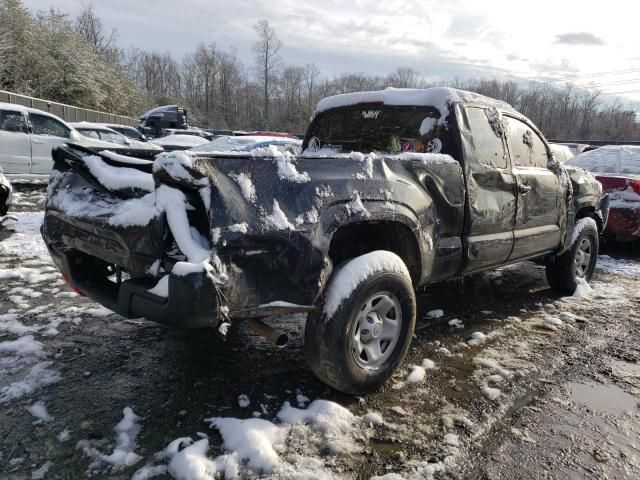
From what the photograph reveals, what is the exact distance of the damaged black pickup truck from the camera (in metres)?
2.35

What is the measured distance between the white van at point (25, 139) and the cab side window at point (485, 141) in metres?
8.45

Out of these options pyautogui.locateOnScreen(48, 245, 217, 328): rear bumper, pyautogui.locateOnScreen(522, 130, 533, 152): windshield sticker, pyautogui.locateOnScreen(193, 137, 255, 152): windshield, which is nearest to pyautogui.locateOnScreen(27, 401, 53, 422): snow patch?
pyautogui.locateOnScreen(48, 245, 217, 328): rear bumper

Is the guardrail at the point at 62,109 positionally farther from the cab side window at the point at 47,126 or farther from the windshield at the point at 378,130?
the windshield at the point at 378,130

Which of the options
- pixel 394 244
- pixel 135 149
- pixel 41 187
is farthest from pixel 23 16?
pixel 394 244

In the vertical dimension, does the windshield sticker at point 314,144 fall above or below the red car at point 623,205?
above

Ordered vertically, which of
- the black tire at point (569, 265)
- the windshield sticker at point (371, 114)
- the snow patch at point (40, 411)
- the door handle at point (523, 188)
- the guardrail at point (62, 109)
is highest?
the guardrail at point (62, 109)

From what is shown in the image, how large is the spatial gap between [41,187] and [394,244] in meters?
10.6

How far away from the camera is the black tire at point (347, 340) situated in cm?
277

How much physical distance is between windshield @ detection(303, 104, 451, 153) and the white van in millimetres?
7137

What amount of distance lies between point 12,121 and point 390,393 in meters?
10.9

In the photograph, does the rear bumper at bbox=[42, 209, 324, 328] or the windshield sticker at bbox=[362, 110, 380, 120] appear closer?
the rear bumper at bbox=[42, 209, 324, 328]

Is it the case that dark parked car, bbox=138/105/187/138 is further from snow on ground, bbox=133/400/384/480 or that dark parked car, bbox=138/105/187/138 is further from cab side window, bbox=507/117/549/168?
snow on ground, bbox=133/400/384/480

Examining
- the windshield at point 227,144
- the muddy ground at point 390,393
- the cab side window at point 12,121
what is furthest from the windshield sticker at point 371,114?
the cab side window at point 12,121

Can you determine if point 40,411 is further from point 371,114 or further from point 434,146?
point 371,114
